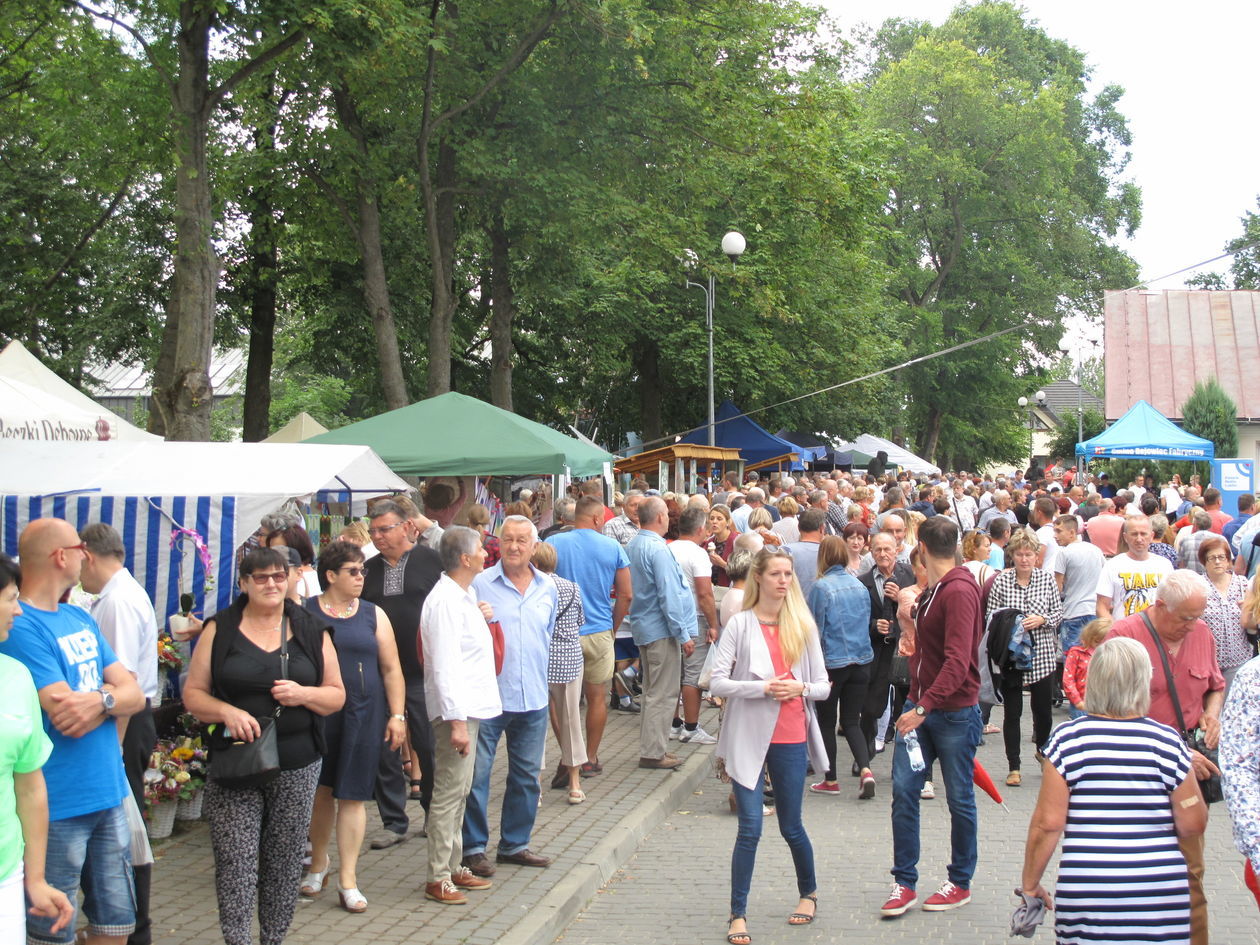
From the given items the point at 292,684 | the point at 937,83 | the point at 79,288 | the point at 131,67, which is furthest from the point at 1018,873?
the point at 937,83

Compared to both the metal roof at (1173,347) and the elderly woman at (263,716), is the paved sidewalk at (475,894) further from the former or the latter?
the metal roof at (1173,347)

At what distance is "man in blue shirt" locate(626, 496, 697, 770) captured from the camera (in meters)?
9.27

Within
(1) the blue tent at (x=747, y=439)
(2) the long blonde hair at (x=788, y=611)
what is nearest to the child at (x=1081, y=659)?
(2) the long blonde hair at (x=788, y=611)

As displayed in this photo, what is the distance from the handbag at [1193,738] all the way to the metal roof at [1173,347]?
105ft

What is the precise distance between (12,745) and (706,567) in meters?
6.81

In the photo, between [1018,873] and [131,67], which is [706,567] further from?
[131,67]

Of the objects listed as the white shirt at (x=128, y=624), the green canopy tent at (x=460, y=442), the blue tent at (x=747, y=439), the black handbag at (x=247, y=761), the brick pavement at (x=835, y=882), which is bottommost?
the brick pavement at (x=835, y=882)

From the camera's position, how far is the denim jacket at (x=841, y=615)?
28.3ft

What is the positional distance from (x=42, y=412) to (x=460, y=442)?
401 centimetres

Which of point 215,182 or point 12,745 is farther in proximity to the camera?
point 215,182

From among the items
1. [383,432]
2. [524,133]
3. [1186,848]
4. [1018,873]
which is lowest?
[1018,873]

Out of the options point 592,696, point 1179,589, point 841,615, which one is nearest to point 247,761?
point 1179,589

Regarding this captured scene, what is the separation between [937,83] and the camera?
47750 mm

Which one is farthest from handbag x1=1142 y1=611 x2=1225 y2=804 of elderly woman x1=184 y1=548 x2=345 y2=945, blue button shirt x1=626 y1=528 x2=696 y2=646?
blue button shirt x1=626 y1=528 x2=696 y2=646
